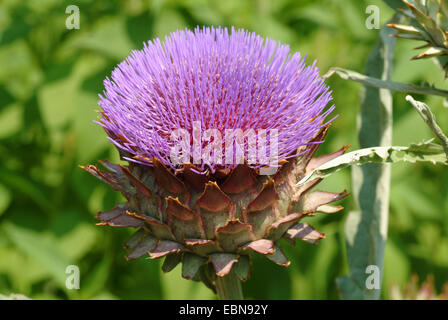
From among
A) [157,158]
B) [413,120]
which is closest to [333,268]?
[413,120]

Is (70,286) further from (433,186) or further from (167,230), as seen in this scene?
(433,186)

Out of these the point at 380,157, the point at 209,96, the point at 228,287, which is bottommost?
the point at 228,287

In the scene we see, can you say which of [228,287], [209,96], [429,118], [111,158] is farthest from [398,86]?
[111,158]

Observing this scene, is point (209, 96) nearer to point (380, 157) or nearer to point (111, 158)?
point (380, 157)

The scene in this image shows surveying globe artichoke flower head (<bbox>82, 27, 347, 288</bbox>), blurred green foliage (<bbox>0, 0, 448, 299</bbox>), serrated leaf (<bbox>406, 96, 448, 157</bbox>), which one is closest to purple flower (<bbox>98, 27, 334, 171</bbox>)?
globe artichoke flower head (<bbox>82, 27, 347, 288</bbox>)

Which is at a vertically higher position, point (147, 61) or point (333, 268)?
point (147, 61)

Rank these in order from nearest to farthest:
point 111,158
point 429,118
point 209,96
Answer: point 429,118 < point 209,96 < point 111,158
